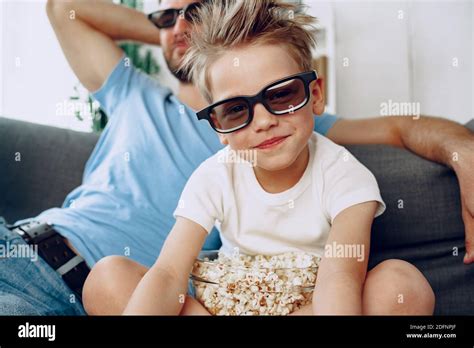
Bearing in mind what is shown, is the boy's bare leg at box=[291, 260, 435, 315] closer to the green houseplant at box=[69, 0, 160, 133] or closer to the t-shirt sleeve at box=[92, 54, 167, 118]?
the t-shirt sleeve at box=[92, 54, 167, 118]

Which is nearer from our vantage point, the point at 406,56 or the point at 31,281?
the point at 31,281

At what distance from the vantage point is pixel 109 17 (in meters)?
1.18

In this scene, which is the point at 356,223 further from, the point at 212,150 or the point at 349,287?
the point at 212,150

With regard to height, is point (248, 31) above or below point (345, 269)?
above

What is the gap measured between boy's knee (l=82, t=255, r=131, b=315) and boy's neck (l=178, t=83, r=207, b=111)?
0.41m

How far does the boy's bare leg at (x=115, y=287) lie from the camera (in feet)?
2.26

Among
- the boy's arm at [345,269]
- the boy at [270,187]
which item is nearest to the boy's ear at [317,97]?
the boy at [270,187]

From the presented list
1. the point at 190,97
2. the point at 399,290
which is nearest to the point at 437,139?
the point at 399,290

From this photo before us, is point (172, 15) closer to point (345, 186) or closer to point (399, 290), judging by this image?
point (345, 186)

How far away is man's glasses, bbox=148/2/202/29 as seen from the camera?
935 mm

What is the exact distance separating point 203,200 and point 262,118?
0.16 m

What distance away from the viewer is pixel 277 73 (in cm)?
72
